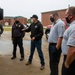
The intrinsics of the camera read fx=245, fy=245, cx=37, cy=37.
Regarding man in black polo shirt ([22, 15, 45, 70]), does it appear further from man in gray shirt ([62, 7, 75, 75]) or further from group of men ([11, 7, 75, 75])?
man in gray shirt ([62, 7, 75, 75])

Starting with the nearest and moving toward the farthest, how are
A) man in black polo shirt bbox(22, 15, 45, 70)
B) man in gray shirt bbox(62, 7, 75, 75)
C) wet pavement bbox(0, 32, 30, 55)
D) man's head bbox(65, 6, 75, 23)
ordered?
man in gray shirt bbox(62, 7, 75, 75) → man's head bbox(65, 6, 75, 23) → man in black polo shirt bbox(22, 15, 45, 70) → wet pavement bbox(0, 32, 30, 55)

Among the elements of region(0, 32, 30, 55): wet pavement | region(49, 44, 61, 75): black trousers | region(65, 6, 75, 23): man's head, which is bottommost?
region(0, 32, 30, 55): wet pavement

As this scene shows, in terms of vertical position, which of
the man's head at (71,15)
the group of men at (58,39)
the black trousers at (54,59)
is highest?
the man's head at (71,15)

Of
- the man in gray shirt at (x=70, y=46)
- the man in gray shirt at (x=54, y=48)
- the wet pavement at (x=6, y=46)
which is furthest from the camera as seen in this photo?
the wet pavement at (x=6, y=46)

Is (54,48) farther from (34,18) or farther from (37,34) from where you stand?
(34,18)

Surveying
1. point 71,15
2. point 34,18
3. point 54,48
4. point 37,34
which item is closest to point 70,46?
point 71,15

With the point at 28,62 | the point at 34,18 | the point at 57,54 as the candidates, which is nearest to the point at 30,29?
the point at 34,18

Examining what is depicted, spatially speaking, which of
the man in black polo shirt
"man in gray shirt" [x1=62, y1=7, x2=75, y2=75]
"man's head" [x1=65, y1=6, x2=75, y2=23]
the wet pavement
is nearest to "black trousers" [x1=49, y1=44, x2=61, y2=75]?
the man in black polo shirt

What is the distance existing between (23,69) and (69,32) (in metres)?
4.48

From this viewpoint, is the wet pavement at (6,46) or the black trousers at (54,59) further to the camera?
the wet pavement at (6,46)

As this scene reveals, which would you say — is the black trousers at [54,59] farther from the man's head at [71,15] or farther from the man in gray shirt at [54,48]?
the man's head at [71,15]

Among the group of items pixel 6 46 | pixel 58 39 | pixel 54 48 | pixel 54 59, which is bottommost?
pixel 6 46

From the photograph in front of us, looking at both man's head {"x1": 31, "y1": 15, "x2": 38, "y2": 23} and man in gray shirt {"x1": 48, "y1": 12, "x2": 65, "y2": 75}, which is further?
man's head {"x1": 31, "y1": 15, "x2": 38, "y2": 23}

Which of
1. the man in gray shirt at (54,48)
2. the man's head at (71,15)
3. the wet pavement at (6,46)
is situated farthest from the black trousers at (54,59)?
the wet pavement at (6,46)
